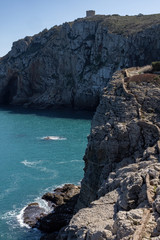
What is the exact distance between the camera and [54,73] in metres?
126

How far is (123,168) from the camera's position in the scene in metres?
23.0

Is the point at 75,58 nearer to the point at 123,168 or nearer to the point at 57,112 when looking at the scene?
the point at 57,112

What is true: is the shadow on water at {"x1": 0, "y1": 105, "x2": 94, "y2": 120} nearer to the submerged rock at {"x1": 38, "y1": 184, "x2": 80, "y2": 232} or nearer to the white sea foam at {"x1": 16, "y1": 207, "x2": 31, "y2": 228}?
the submerged rock at {"x1": 38, "y1": 184, "x2": 80, "y2": 232}

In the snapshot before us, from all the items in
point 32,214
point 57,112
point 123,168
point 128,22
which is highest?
point 128,22

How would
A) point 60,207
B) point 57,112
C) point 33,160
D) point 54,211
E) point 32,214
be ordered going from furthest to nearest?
point 57,112 → point 33,160 → point 60,207 → point 54,211 → point 32,214

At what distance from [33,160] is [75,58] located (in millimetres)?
64163

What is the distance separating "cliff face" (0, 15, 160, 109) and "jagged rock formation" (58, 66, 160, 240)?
5927cm

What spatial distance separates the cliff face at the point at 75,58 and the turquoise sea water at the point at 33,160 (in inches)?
658

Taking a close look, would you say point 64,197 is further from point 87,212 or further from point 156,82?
point 87,212

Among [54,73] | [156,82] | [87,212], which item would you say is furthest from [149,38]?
[87,212]

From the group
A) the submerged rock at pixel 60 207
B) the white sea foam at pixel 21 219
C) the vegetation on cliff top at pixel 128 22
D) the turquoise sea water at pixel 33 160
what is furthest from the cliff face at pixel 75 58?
the white sea foam at pixel 21 219

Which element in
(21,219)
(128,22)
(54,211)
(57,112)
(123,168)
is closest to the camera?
(123,168)

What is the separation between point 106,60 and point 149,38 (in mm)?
16233

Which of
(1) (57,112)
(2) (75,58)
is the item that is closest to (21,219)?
(1) (57,112)
